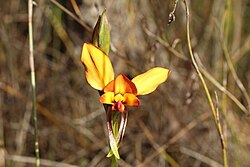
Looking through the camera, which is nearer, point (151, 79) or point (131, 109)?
point (151, 79)

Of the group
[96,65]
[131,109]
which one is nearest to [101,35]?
[96,65]

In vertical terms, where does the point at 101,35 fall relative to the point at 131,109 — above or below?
above

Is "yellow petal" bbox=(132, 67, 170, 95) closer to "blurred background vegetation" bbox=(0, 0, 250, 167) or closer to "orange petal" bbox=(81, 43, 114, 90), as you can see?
"orange petal" bbox=(81, 43, 114, 90)

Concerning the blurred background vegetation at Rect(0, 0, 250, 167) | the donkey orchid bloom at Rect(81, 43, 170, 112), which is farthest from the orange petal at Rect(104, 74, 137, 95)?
the blurred background vegetation at Rect(0, 0, 250, 167)

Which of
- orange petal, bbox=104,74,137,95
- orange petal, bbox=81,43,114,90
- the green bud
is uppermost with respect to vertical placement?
the green bud

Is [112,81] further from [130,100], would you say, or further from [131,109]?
[131,109]

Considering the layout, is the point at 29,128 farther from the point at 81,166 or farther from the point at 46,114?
the point at 81,166
